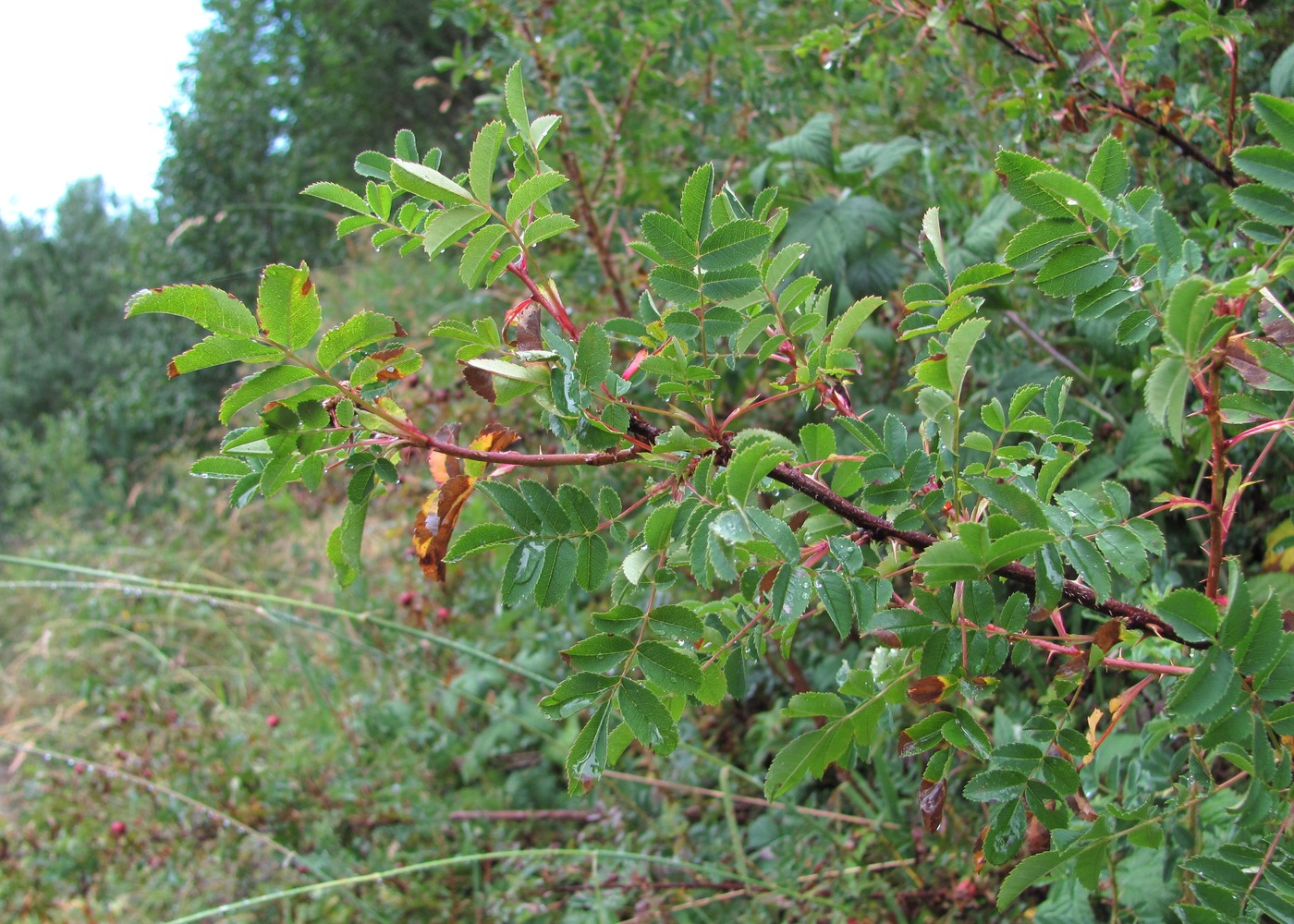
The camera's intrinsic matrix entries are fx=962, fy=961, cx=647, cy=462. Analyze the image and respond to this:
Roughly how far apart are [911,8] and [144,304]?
1.06 meters

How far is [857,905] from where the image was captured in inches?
46.9

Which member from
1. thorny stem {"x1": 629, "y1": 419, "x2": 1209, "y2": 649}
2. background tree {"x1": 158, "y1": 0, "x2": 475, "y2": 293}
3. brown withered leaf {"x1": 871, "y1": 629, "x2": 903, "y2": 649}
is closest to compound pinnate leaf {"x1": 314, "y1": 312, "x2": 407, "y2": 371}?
thorny stem {"x1": 629, "y1": 419, "x2": 1209, "y2": 649}

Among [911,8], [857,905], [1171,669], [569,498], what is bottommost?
[857,905]

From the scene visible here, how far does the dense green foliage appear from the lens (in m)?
0.50

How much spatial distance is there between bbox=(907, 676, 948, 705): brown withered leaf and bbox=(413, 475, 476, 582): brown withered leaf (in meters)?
0.27

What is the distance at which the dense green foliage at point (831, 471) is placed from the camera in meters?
0.50

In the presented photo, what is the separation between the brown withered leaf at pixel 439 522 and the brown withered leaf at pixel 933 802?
0.31 meters

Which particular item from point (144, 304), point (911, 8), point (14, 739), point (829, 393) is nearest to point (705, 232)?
point (829, 393)

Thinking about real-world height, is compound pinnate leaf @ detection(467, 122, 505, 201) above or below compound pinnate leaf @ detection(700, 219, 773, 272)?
above

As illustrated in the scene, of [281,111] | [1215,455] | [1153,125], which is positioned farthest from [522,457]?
[281,111]

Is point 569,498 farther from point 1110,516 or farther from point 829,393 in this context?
point 1110,516

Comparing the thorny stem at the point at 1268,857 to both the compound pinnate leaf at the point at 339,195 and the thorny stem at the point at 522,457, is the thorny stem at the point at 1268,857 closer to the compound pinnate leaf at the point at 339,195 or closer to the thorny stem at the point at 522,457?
the thorny stem at the point at 522,457

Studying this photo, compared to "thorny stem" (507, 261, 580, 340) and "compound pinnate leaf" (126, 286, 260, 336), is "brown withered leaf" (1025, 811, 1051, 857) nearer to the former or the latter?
"thorny stem" (507, 261, 580, 340)

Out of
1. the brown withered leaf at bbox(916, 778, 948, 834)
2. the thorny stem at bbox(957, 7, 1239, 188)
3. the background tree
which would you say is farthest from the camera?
the background tree
